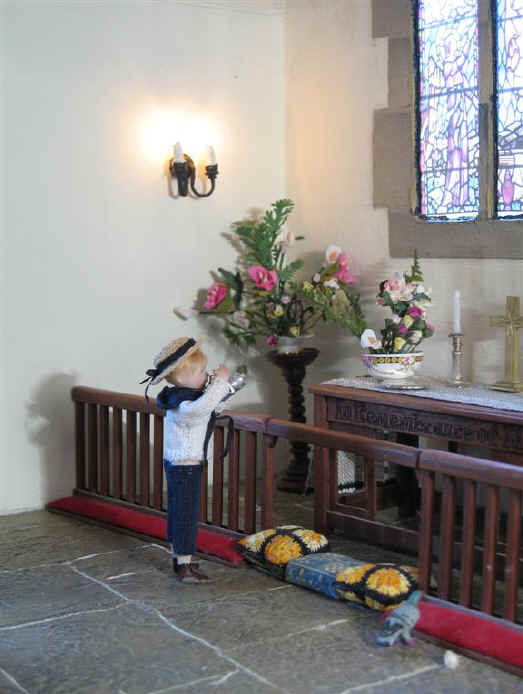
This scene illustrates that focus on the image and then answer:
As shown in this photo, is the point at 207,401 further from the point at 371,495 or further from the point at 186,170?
the point at 186,170

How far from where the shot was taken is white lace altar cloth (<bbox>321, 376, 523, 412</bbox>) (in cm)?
412

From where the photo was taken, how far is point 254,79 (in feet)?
18.9

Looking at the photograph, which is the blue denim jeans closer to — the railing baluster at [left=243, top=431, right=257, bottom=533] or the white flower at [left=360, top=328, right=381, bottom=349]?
the railing baluster at [left=243, top=431, right=257, bottom=533]

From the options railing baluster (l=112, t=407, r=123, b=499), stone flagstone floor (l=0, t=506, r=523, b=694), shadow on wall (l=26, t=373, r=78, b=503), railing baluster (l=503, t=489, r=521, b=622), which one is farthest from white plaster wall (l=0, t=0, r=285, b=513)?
railing baluster (l=503, t=489, r=521, b=622)

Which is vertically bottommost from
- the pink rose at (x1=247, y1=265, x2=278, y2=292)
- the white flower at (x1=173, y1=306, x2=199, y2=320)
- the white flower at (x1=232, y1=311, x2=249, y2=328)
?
the white flower at (x1=232, y1=311, x2=249, y2=328)

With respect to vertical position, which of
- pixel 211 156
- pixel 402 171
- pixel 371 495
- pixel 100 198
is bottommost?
pixel 371 495

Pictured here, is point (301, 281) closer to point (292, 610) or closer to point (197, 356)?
point (197, 356)

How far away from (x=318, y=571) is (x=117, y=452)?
1470mm

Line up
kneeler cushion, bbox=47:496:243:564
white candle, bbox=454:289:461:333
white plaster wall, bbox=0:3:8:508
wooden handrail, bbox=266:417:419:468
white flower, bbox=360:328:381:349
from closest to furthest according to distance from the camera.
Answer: wooden handrail, bbox=266:417:419:468 → kneeler cushion, bbox=47:496:243:564 → white candle, bbox=454:289:461:333 → white flower, bbox=360:328:381:349 → white plaster wall, bbox=0:3:8:508

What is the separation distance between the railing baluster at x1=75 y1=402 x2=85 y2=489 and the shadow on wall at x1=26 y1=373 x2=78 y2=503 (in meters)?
0.09

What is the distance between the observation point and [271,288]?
5426mm

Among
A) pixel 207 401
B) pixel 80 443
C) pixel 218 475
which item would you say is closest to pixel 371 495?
pixel 218 475

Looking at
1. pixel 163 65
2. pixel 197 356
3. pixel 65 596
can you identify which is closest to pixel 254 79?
pixel 163 65

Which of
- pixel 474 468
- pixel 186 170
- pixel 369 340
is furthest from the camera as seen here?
pixel 186 170
